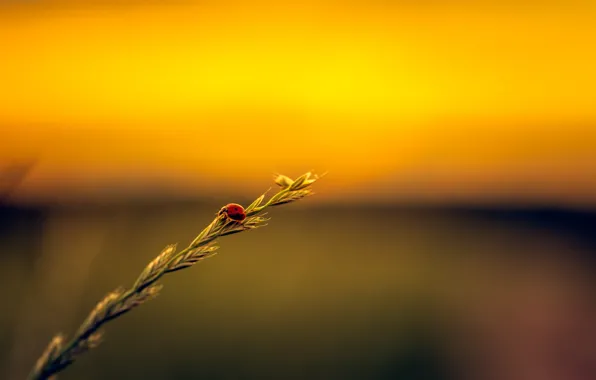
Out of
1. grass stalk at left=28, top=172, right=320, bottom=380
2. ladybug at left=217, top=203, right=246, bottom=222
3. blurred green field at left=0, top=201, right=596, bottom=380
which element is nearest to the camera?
grass stalk at left=28, top=172, right=320, bottom=380

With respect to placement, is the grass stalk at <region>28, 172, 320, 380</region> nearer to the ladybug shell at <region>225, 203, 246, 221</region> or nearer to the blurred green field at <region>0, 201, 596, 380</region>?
the ladybug shell at <region>225, 203, 246, 221</region>

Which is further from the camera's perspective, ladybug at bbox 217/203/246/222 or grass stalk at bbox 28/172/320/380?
ladybug at bbox 217/203/246/222

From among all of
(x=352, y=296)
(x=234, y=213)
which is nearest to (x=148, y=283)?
(x=234, y=213)

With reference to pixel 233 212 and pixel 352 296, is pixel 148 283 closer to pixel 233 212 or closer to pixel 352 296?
pixel 233 212

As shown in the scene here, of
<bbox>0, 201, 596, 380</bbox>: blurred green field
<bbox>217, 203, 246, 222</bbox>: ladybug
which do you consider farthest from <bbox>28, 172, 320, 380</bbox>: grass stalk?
<bbox>0, 201, 596, 380</bbox>: blurred green field

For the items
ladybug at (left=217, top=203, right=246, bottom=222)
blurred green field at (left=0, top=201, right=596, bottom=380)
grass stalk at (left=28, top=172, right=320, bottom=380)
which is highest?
blurred green field at (left=0, top=201, right=596, bottom=380)

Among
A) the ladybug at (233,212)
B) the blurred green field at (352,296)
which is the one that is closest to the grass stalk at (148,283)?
the ladybug at (233,212)

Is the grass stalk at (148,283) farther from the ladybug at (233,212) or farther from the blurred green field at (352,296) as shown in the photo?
the blurred green field at (352,296)

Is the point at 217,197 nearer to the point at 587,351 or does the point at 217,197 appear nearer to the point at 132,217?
the point at 132,217
